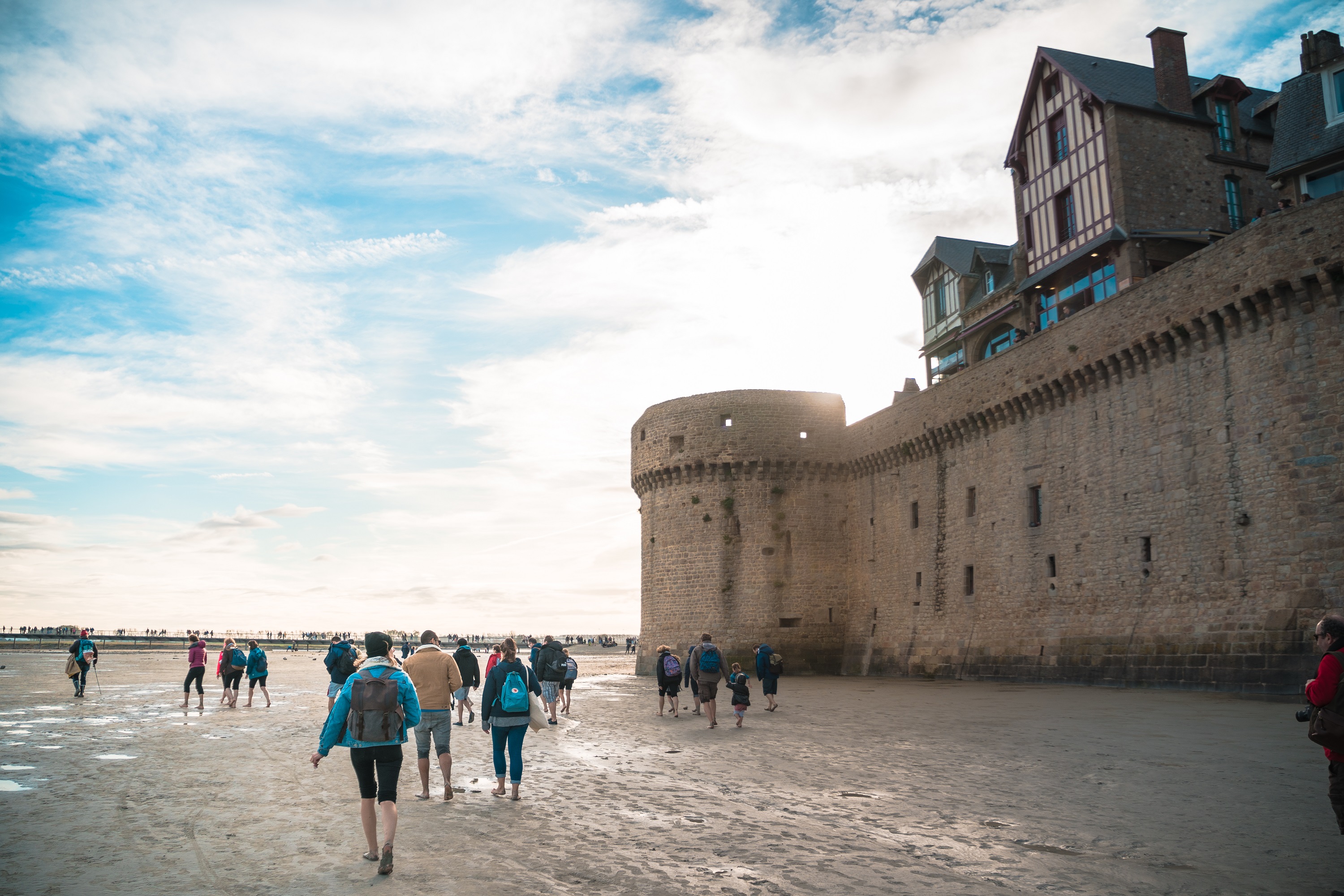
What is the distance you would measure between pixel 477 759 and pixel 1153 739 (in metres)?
8.50

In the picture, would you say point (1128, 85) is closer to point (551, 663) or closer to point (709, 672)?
point (709, 672)

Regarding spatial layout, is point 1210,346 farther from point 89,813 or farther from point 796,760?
point 89,813

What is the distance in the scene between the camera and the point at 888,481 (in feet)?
101

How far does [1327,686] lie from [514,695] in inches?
252

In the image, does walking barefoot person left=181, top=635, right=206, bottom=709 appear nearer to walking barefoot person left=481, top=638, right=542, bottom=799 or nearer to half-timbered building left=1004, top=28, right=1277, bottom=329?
walking barefoot person left=481, top=638, right=542, bottom=799

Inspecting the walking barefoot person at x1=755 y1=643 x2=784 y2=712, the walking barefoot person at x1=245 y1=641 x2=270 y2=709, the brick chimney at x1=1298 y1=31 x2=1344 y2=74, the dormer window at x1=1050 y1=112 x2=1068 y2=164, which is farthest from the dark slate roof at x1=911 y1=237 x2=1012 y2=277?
the walking barefoot person at x1=245 y1=641 x2=270 y2=709

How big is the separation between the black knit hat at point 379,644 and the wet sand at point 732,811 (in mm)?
1391

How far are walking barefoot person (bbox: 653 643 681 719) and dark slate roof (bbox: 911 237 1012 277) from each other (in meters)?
24.0

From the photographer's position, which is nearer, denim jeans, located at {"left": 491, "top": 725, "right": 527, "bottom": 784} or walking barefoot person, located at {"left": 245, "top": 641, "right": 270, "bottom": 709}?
denim jeans, located at {"left": 491, "top": 725, "right": 527, "bottom": 784}

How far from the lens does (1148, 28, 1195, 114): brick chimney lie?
26766 mm

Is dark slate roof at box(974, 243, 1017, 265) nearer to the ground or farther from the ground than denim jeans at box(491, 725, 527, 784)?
farther from the ground

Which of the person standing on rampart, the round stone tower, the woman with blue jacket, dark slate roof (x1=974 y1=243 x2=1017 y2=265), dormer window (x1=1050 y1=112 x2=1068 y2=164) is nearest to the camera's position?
the woman with blue jacket

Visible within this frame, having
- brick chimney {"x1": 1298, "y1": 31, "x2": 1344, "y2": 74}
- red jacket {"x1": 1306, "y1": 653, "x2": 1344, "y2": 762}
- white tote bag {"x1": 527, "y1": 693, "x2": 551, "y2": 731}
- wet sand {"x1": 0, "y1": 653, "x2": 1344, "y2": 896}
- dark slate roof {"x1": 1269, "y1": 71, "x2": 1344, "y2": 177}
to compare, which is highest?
brick chimney {"x1": 1298, "y1": 31, "x2": 1344, "y2": 74}

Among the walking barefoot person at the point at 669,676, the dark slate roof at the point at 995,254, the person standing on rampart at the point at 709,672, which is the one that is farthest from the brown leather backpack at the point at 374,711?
the dark slate roof at the point at 995,254
